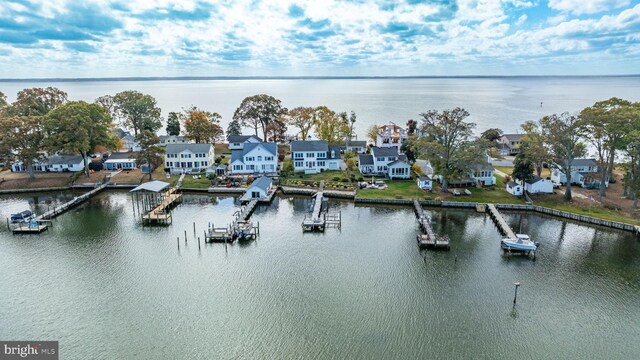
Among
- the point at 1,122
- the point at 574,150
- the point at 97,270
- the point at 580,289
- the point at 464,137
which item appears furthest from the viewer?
the point at 1,122

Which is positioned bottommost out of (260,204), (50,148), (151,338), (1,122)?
(151,338)

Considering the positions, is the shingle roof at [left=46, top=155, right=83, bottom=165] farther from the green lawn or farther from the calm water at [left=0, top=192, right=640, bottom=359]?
the green lawn

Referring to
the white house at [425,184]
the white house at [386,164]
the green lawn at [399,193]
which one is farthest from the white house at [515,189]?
A: the white house at [386,164]

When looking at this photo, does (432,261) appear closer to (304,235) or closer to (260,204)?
(304,235)

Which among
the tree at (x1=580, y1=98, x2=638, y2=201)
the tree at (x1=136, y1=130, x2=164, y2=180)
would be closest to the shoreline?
the tree at (x1=136, y1=130, x2=164, y2=180)

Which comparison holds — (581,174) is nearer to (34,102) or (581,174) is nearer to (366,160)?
(366,160)

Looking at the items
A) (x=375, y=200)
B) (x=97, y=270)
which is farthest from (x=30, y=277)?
(x=375, y=200)
